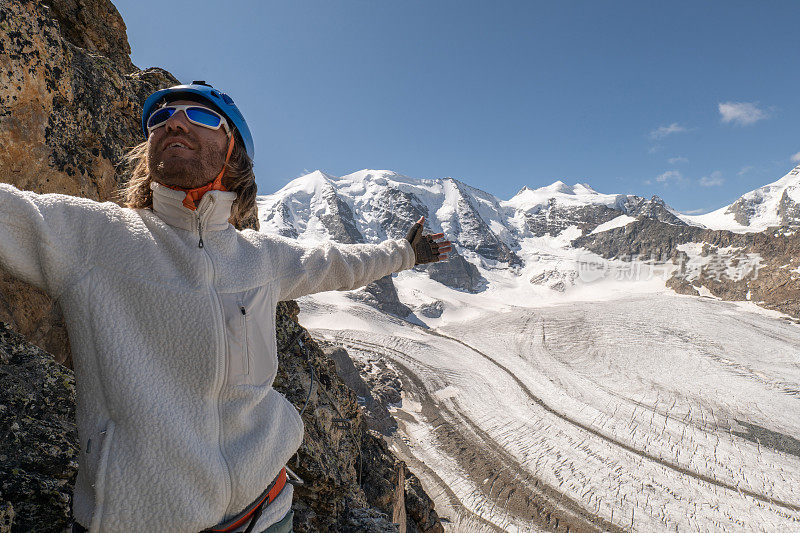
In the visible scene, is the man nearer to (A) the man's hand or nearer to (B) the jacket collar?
(B) the jacket collar

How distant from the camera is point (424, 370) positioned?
34844 millimetres

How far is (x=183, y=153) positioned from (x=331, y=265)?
1.07 metres

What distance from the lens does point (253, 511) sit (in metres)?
1.91

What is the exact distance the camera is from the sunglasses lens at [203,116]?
6.49ft

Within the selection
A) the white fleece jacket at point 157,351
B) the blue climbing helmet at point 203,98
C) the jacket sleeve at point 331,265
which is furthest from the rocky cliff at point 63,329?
the jacket sleeve at point 331,265

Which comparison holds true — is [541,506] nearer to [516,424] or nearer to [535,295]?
[516,424]

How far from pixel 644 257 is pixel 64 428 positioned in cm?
11249

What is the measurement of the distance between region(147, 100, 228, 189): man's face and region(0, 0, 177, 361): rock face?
197cm

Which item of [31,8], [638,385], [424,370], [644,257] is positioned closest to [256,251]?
[31,8]

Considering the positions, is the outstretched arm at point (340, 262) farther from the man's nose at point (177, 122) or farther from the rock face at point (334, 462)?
the rock face at point (334, 462)

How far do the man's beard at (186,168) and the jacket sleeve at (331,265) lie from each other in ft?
2.08

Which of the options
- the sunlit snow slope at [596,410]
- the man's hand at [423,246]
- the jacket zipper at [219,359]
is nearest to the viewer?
the jacket zipper at [219,359]

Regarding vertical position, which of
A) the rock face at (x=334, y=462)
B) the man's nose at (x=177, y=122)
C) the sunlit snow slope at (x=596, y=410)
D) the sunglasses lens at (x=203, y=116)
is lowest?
the sunlit snow slope at (x=596, y=410)

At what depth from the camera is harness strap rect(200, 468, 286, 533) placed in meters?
1.79
